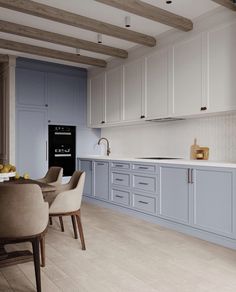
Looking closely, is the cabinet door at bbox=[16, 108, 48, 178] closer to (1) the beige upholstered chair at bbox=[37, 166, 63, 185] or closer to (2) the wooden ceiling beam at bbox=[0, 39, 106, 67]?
(2) the wooden ceiling beam at bbox=[0, 39, 106, 67]

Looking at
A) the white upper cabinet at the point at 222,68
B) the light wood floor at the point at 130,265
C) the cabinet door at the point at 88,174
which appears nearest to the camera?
the light wood floor at the point at 130,265

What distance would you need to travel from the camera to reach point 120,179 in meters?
4.74

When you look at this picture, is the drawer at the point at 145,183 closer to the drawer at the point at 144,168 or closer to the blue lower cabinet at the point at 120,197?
the drawer at the point at 144,168

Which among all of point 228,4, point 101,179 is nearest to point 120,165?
point 101,179

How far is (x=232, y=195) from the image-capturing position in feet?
10.0

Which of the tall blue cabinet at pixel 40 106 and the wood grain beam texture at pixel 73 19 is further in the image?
the tall blue cabinet at pixel 40 106

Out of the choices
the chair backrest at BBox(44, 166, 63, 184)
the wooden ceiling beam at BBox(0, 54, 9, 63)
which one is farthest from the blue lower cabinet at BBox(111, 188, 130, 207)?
the wooden ceiling beam at BBox(0, 54, 9, 63)

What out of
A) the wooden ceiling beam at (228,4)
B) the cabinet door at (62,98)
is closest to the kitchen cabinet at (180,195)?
the cabinet door at (62,98)

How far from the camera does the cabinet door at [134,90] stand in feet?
15.6

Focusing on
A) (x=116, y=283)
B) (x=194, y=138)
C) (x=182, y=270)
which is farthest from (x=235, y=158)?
(x=116, y=283)

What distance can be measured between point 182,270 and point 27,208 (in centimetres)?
141

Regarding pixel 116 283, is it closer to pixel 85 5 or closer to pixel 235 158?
pixel 235 158

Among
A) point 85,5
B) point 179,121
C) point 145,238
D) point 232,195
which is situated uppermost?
point 85,5

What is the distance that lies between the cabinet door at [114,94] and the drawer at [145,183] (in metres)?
1.37
